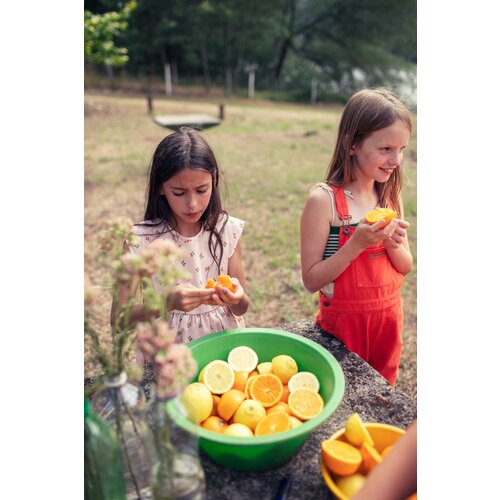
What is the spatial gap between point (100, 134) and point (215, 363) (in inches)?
403

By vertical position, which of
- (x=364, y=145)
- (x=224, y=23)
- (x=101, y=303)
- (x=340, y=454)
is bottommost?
(x=101, y=303)

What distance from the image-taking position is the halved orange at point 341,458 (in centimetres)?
106

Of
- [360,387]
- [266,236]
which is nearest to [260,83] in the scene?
[266,236]

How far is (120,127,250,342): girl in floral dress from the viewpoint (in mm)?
1733

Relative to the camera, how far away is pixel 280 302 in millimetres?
4055

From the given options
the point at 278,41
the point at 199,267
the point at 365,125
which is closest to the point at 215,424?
the point at 199,267

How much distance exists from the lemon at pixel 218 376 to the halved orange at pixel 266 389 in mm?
70

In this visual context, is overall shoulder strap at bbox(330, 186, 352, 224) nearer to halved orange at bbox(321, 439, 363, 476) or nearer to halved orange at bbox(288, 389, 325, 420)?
halved orange at bbox(288, 389, 325, 420)

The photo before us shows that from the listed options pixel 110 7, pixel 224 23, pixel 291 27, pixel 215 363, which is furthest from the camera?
pixel 291 27

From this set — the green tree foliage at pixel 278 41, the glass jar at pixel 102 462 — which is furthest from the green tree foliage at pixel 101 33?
the green tree foliage at pixel 278 41

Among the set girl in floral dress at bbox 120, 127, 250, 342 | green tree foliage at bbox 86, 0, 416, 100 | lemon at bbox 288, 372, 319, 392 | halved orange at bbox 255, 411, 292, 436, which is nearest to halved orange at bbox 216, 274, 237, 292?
girl in floral dress at bbox 120, 127, 250, 342

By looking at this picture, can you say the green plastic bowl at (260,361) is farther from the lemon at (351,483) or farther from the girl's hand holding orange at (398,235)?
the girl's hand holding orange at (398,235)

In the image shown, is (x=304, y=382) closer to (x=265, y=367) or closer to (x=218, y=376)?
(x=265, y=367)

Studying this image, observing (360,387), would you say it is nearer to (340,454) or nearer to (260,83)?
(340,454)
